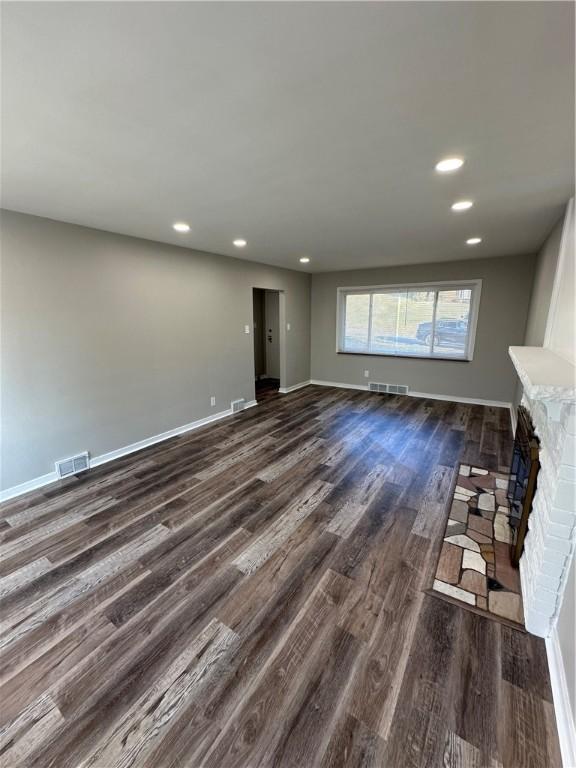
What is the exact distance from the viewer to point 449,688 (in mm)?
1326

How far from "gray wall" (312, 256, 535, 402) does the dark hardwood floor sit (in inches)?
121

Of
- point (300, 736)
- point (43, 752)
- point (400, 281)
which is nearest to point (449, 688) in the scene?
point (300, 736)

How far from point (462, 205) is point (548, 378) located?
1845mm

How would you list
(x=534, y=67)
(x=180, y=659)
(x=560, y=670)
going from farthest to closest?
A: (x=180, y=659) < (x=560, y=670) < (x=534, y=67)

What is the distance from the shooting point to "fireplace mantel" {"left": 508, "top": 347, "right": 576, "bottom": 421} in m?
1.25

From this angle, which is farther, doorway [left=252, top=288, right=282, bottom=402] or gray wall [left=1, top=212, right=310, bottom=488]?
doorway [left=252, top=288, right=282, bottom=402]

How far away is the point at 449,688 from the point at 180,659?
1.21 metres

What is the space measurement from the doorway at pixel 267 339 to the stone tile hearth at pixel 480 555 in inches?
171

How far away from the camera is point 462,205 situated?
98.7 inches

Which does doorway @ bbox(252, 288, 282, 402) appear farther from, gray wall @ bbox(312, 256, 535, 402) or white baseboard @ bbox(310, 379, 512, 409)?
white baseboard @ bbox(310, 379, 512, 409)

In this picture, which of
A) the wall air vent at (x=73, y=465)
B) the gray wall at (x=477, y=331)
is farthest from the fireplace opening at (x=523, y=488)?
the wall air vent at (x=73, y=465)

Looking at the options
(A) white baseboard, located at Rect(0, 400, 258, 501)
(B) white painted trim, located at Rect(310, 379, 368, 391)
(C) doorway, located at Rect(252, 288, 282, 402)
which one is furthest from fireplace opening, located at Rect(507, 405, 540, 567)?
(C) doorway, located at Rect(252, 288, 282, 402)

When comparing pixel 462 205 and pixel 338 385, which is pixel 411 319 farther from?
pixel 462 205

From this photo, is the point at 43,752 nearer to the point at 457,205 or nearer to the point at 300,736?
the point at 300,736
